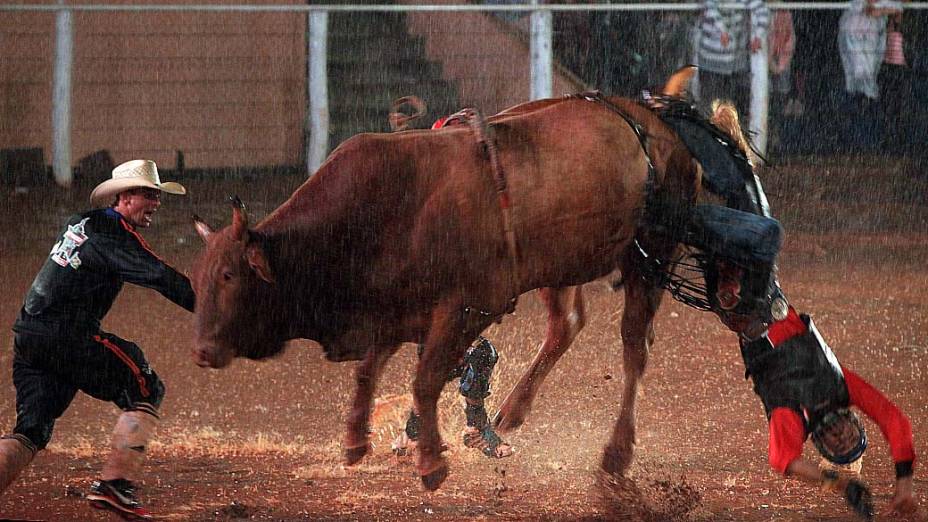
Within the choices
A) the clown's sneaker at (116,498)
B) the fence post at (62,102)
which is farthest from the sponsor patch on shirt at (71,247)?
the fence post at (62,102)

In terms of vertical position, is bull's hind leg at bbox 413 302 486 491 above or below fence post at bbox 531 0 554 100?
below

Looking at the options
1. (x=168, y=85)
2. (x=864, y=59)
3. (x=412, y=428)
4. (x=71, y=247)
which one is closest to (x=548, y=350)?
(x=412, y=428)

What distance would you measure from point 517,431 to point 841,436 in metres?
2.07

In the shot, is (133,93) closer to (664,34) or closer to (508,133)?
(664,34)

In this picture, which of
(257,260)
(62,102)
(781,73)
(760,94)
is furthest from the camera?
(781,73)

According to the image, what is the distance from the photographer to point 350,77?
13.9 m

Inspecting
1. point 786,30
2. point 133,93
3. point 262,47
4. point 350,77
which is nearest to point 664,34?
point 786,30

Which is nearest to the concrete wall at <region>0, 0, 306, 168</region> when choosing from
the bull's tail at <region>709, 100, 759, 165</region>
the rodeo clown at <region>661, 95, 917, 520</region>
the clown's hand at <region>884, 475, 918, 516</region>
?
the bull's tail at <region>709, 100, 759, 165</region>

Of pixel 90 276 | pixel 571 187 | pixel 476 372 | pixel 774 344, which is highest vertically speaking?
pixel 571 187

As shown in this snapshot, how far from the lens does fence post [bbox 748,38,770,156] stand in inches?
498

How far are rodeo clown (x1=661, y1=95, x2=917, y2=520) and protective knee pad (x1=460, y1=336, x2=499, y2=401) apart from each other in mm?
912

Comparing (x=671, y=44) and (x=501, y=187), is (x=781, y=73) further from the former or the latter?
(x=501, y=187)

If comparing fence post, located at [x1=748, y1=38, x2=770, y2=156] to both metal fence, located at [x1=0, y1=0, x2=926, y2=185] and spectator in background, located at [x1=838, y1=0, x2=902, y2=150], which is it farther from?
spectator in background, located at [x1=838, y1=0, x2=902, y2=150]

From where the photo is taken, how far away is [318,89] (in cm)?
1280
